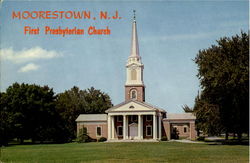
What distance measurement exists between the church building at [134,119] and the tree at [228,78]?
67.0ft

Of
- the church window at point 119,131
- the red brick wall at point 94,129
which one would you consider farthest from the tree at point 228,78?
the red brick wall at point 94,129

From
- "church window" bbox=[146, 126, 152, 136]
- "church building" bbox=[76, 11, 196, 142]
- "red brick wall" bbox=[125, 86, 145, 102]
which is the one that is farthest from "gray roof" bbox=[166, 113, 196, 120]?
"red brick wall" bbox=[125, 86, 145, 102]

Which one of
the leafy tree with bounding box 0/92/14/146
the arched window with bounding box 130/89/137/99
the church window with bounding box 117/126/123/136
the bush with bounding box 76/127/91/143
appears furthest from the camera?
the arched window with bounding box 130/89/137/99

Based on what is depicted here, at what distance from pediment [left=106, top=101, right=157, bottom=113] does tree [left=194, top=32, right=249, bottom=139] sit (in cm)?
1942

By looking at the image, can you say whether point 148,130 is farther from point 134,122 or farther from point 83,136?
point 83,136

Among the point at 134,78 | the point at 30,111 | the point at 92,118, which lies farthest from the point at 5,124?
the point at 134,78

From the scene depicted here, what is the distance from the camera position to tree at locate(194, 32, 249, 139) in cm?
3691

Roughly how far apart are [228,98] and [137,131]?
82.3 ft

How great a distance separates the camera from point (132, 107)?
61406 mm

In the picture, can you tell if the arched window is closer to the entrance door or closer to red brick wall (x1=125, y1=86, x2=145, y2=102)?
red brick wall (x1=125, y1=86, x2=145, y2=102)

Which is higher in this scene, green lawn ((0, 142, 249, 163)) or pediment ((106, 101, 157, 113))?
pediment ((106, 101, 157, 113))

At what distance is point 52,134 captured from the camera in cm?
5688

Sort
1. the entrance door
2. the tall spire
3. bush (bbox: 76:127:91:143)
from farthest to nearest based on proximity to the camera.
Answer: the tall spire < the entrance door < bush (bbox: 76:127:91:143)

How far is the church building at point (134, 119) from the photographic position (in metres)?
61.2
